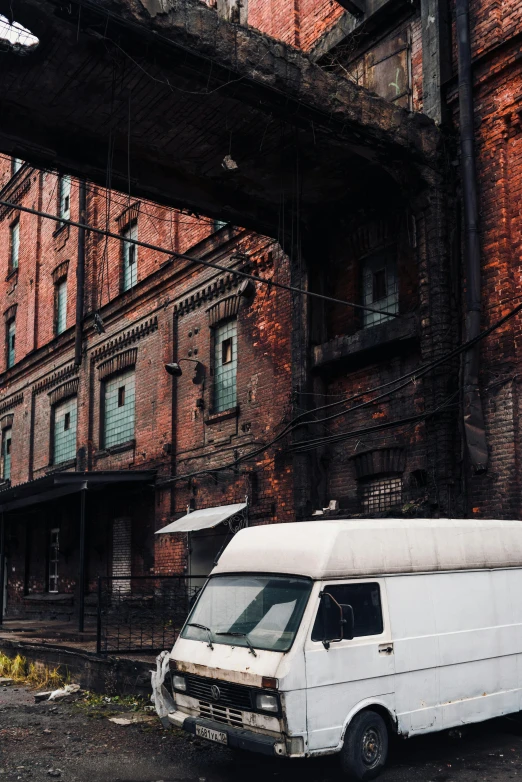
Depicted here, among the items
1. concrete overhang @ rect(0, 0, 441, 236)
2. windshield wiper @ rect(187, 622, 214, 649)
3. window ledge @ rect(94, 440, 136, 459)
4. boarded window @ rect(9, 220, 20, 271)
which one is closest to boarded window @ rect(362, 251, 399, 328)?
concrete overhang @ rect(0, 0, 441, 236)

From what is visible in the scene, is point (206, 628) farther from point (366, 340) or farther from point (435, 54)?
point (435, 54)

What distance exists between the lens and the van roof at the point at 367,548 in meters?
7.70

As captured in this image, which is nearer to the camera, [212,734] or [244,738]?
[244,738]

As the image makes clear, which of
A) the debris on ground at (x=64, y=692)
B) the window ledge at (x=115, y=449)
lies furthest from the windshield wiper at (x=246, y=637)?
the window ledge at (x=115, y=449)

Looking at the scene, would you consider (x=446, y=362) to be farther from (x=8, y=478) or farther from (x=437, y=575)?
(x=8, y=478)

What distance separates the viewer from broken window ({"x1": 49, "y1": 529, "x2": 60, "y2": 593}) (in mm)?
23031

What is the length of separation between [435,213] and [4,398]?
1976 cm

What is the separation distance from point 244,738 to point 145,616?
767 centimetres

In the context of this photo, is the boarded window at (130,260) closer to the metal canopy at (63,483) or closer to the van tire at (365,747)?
the metal canopy at (63,483)

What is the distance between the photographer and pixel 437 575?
8383 mm

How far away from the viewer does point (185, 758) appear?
8.12 meters

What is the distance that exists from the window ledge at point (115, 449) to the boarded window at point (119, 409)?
215 mm

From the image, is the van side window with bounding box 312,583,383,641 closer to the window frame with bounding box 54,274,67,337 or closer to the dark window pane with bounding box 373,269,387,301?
the dark window pane with bounding box 373,269,387,301

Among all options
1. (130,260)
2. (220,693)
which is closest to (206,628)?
(220,693)
